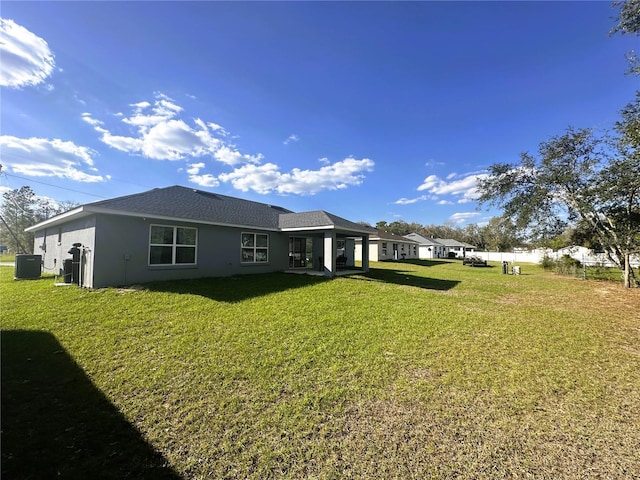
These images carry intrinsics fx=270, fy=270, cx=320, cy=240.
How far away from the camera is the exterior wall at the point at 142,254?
909 centimetres

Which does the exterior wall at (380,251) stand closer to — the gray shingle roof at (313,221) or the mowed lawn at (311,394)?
the gray shingle roof at (313,221)

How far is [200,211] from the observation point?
12.1m

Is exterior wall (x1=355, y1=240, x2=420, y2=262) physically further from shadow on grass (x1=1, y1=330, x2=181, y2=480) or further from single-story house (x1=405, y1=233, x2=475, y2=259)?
shadow on grass (x1=1, y1=330, x2=181, y2=480)

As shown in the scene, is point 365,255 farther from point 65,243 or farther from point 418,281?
point 65,243

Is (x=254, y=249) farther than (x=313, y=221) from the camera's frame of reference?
No

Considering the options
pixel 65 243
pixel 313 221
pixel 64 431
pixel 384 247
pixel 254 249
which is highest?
pixel 313 221

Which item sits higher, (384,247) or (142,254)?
(384,247)

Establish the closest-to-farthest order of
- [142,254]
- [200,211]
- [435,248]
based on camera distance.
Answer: [142,254], [200,211], [435,248]

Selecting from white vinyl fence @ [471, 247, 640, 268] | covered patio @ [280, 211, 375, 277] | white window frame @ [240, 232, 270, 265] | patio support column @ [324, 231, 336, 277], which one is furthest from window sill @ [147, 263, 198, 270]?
white vinyl fence @ [471, 247, 640, 268]

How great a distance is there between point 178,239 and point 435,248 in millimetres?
44257

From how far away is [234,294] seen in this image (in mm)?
8797

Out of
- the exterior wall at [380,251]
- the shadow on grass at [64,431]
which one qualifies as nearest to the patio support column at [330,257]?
the shadow on grass at [64,431]

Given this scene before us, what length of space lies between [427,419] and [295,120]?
1514cm

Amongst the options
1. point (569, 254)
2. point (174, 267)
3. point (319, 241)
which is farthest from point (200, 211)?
point (569, 254)
